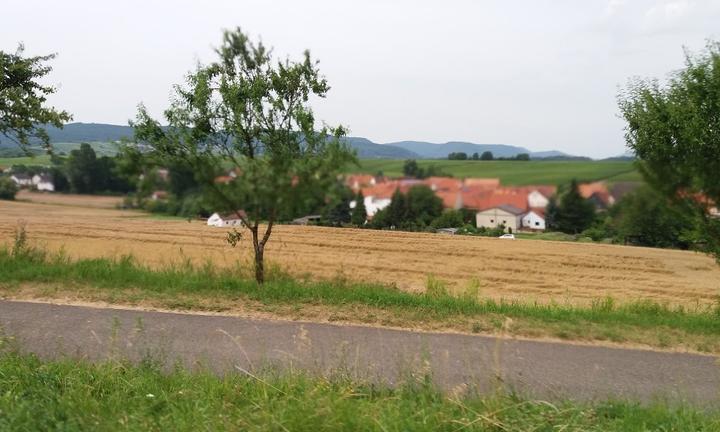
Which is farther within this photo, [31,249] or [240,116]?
[31,249]

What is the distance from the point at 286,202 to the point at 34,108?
18.3ft

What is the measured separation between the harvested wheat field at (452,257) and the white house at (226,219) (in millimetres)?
6009

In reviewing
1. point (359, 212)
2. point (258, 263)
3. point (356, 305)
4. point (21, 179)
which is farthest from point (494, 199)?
point (21, 179)

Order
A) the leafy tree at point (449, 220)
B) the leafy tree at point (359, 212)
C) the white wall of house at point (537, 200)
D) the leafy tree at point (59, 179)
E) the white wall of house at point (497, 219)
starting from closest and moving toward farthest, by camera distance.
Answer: the leafy tree at point (59, 179) → the leafy tree at point (359, 212) → the white wall of house at point (537, 200) → the leafy tree at point (449, 220) → the white wall of house at point (497, 219)

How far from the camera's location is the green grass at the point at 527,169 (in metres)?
8.70

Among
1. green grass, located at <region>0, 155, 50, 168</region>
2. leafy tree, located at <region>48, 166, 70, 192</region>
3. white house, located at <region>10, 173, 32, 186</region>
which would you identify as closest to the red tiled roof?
leafy tree, located at <region>48, 166, 70, 192</region>

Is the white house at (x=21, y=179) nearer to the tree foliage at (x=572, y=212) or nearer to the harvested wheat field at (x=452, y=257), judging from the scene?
the harvested wheat field at (x=452, y=257)

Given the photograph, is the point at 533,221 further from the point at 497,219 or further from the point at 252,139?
the point at 252,139

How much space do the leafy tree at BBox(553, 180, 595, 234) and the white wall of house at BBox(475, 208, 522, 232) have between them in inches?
42.8

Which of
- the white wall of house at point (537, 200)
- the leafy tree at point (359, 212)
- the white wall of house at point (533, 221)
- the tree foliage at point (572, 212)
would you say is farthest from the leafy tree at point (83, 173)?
the white wall of house at point (533, 221)

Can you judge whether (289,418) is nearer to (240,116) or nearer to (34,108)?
(240,116)

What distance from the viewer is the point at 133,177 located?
7605mm

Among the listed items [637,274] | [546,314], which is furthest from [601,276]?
[546,314]

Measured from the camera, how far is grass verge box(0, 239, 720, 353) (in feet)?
20.6
